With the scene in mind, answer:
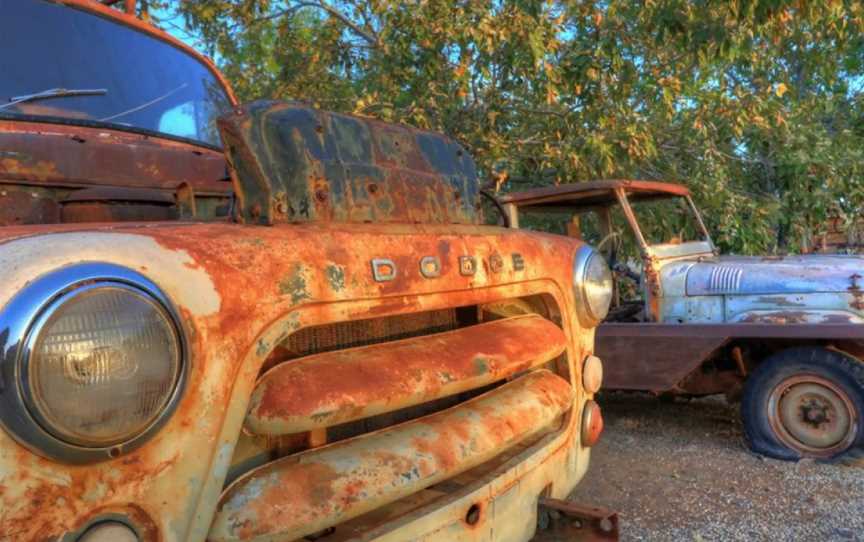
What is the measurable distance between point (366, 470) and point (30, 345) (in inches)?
31.5

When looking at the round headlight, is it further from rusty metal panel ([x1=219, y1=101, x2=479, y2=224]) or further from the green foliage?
the green foliage

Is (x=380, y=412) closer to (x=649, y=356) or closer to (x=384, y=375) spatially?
(x=384, y=375)

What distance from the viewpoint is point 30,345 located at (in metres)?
1.14

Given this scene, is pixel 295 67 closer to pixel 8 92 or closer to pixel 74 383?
pixel 8 92

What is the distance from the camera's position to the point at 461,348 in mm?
2023

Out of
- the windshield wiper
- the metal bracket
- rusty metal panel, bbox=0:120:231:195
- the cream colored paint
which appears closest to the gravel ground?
the metal bracket

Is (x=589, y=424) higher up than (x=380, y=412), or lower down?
lower down

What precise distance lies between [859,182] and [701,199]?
218cm

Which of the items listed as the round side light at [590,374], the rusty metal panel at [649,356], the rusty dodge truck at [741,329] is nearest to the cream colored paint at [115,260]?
the round side light at [590,374]

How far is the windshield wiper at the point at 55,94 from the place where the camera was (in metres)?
2.38

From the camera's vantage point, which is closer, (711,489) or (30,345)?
(30,345)

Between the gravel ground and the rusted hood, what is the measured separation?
1105mm

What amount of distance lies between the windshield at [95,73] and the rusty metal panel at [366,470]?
1.58 m

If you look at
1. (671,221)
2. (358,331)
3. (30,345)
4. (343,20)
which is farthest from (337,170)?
(343,20)
